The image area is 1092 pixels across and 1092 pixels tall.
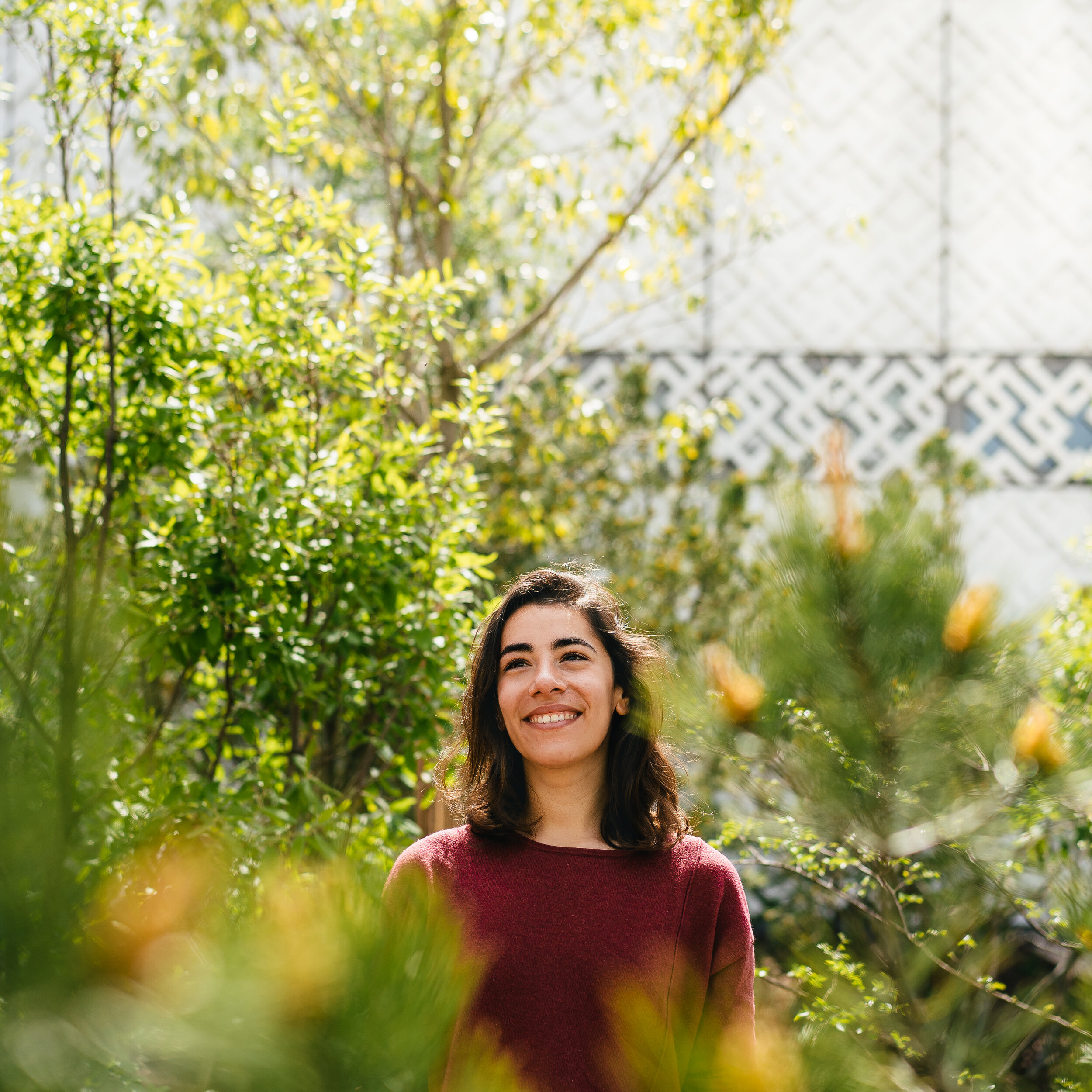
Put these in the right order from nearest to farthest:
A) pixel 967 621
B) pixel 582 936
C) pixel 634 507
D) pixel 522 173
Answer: pixel 967 621
pixel 582 936
pixel 522 173
pixel 634 507

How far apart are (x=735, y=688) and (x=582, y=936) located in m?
0.50

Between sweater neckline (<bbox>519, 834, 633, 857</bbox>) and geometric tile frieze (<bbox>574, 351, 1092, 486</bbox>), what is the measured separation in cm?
416

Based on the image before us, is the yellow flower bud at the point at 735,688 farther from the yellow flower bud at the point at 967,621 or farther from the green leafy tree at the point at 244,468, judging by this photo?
the green leafy tree at the point at 244,468

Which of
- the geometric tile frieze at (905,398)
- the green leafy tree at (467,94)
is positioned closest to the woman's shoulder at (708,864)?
the green leafy tree at (467,94)

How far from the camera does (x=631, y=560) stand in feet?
12.6

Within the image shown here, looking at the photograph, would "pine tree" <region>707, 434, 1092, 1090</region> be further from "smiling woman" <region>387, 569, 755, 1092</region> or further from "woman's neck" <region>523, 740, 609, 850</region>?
"woman's neck" <region>523, 740, 609, 850</region>

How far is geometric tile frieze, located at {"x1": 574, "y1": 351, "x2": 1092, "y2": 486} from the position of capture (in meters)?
5.08

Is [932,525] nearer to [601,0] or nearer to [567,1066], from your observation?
[567,1066]

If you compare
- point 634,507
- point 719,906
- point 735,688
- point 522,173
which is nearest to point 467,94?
point 522,173

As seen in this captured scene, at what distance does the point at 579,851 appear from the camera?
3.49 ft

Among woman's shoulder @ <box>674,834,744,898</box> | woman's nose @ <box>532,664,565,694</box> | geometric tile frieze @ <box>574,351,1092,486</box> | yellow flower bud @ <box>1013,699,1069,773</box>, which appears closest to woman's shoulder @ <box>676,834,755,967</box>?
woman's shoulder @ <box>674,834,744,898</box>

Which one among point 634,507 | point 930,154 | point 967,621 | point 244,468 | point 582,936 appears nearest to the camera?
point 967,621

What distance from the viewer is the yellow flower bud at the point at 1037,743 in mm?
613

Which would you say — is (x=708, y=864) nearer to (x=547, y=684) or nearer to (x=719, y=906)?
(x=719, y=906)
